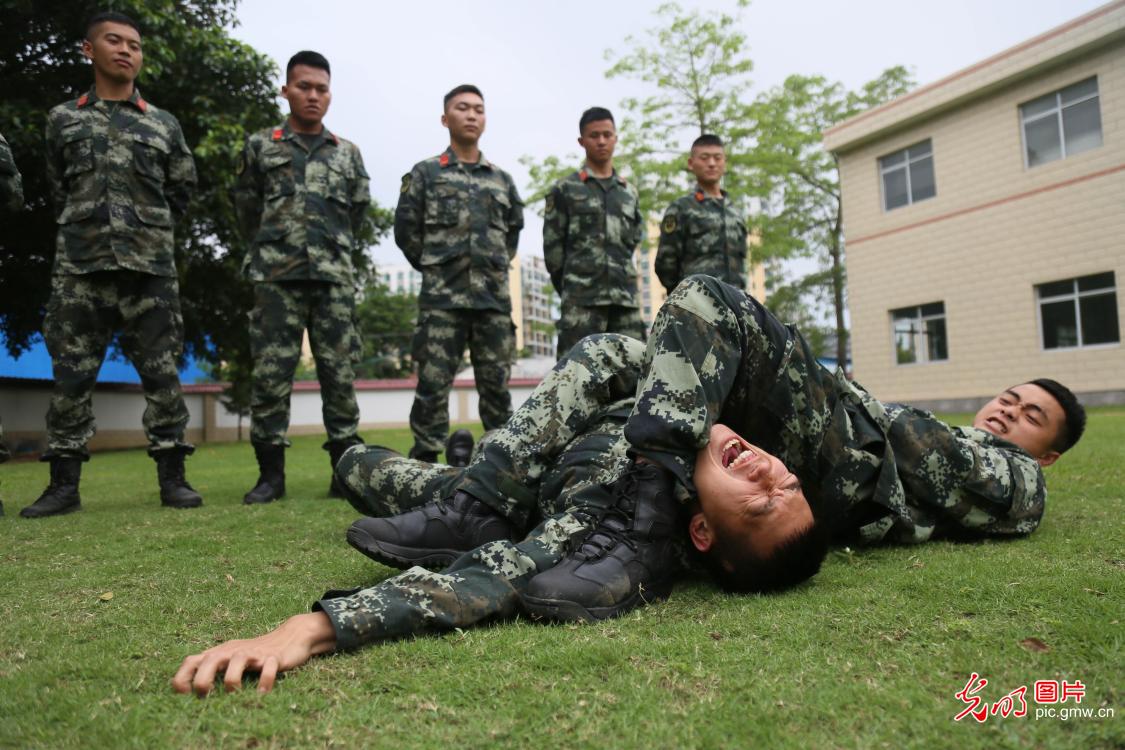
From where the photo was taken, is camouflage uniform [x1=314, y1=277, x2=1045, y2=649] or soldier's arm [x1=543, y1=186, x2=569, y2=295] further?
soldier's arm [x1=543, y1=186, x2=569, y2=295]

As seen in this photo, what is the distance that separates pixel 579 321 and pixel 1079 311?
11154 millimetres

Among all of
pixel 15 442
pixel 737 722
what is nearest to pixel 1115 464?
pixel 737 722

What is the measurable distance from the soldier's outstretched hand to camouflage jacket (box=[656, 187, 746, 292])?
476 cm

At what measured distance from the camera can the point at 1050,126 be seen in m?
12.8

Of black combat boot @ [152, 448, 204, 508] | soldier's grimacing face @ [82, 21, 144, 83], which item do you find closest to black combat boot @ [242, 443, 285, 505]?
black combat boot @ [152, 448, 204, 508]

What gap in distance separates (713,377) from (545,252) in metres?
3.75

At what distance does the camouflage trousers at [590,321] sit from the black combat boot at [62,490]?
111 inches

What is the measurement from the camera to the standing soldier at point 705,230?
5.70 metres

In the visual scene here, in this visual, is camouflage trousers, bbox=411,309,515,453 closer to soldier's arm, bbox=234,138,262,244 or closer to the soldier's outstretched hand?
soldier's arm, bbox=234,138,262,244

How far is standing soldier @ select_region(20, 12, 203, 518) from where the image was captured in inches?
137

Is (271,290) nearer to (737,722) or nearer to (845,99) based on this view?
(737,722)

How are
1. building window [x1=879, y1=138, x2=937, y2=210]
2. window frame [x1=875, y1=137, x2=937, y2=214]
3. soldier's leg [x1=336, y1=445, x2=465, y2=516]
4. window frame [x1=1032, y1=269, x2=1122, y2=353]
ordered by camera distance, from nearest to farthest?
soldier's leg [x1=336, y1=445, x2=465, y2=516] → window frame [x1=1032, y1=269, x2=1122, y2=353] → window frame [x1=875, y1=137, x2=937, y2=214] → building window [x1=879, y1=138, x2=937, y2=210]

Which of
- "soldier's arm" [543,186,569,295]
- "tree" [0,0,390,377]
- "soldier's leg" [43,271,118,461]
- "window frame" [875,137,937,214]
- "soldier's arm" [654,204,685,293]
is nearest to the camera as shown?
"soldier's leg" [43,271,118,461]

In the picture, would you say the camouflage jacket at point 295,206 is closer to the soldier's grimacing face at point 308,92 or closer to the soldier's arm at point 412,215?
the soldier's grimacing face at point 308,92
